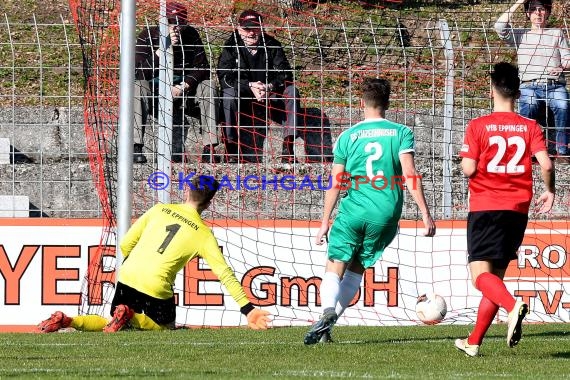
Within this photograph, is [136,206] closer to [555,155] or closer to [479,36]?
[555,155]

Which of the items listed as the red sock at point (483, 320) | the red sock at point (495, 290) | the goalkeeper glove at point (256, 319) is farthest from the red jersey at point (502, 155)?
the goalkeeper glove at point (256, 319)

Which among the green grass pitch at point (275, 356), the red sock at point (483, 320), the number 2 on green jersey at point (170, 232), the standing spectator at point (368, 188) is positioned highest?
the standing spectator at point (368, 188)

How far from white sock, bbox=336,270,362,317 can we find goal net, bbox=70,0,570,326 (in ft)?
9.79

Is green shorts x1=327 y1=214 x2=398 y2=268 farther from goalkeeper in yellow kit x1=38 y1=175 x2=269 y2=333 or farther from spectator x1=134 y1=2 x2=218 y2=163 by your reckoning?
spectator x1=134 y1=2 x2=218 y2=163

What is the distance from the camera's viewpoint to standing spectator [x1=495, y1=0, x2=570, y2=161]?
12.7 m

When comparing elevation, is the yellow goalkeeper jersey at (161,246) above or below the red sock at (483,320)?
above

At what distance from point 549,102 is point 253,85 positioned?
3.17 metres

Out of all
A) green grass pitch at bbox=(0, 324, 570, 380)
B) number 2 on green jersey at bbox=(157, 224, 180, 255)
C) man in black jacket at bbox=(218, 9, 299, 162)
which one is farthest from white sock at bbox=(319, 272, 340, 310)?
man in black jacket at bbox=(218, 9, 299, 162)

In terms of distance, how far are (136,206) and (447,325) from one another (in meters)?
3.31

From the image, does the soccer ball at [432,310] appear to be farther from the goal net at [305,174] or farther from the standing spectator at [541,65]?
the standing spectator at [541,65]

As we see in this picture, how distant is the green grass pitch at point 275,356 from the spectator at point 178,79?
2.94 meters

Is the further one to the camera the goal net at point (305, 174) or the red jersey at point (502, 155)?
the goal net at point (305, 174)

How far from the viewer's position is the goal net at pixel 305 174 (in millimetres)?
11578

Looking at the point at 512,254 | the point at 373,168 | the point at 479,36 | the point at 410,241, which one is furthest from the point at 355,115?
the point at 512,254
